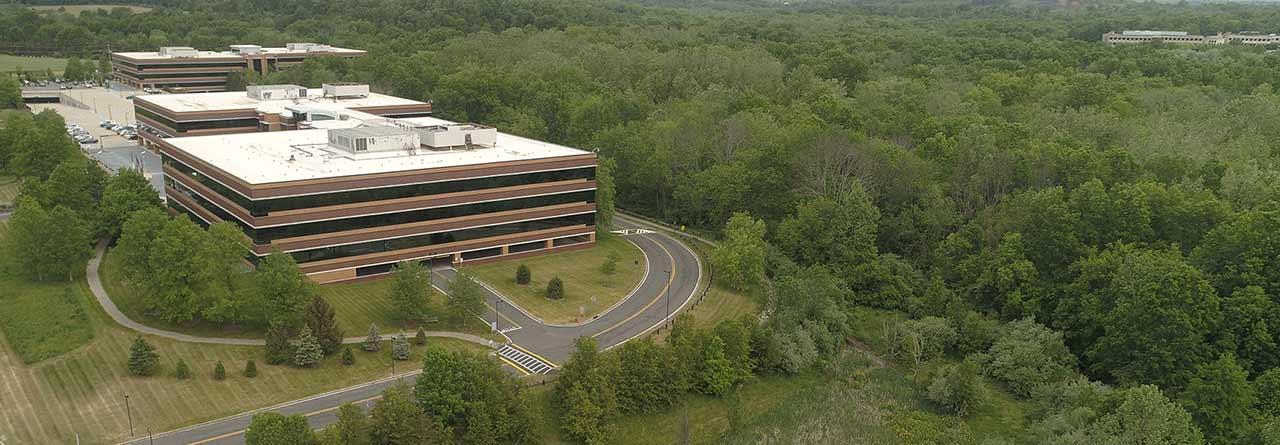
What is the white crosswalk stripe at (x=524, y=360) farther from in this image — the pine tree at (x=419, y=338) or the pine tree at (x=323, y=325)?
the pine tree at (x=323, y=325)

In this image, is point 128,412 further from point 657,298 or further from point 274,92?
point 274,92

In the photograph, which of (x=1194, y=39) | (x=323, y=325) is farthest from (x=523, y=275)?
(x=1194, y=39)

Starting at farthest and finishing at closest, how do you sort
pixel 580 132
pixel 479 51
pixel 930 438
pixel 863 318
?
pixel 479 51, pixel 580 132, pixel 863 318, pixel 930 438

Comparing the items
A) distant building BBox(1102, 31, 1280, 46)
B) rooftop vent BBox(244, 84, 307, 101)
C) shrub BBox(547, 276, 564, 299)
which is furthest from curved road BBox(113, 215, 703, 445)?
distant building BBox(1102, 31, 1280, 46)

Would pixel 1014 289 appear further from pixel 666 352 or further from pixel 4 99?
pixel 4 99

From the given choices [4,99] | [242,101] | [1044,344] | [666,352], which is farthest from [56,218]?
[4,99]

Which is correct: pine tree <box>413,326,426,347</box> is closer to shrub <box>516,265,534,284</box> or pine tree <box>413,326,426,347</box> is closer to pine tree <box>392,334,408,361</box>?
pine tree <box>392,334,408,361</box>
